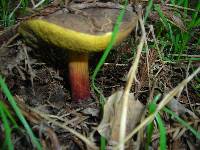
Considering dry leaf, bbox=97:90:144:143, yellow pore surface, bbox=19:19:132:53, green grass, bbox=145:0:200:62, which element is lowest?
dry leaf, bbox=97:90:144:143

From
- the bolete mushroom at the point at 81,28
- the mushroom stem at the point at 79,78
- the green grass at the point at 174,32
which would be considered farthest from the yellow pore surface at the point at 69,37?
the green grass at the point at 174,32

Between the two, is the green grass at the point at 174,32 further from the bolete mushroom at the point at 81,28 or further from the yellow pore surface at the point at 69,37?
the yellow pore surface at the point at 69,37

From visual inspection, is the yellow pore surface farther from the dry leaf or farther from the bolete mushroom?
the dry leaf

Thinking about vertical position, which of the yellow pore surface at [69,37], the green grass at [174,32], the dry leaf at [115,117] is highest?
the yellow pore surface at [69,37]

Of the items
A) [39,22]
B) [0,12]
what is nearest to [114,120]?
[39,22]

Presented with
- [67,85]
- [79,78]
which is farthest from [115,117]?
[67,85]

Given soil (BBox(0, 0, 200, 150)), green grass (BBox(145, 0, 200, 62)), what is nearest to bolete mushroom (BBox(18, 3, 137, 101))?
soil (BBox(0, 0, 200, 150))
